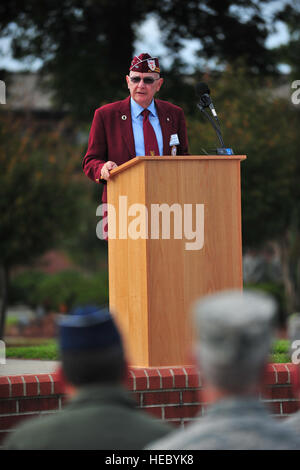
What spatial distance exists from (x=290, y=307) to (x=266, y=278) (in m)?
8.41

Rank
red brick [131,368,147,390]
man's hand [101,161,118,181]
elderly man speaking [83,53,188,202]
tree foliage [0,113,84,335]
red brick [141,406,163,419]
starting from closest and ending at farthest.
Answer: red brick [131,368,147,390] < red brick [141,406,163,419] < man's hand [101,161,118,181] < elderly man speaking [83,53,188,202] < tree foliage [0,113,84,335]

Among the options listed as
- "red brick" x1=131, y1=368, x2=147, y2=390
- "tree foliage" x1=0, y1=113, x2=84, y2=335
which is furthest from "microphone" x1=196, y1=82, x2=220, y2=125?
"tree foliage" x1=0, y1=113, x2=84, y2=335

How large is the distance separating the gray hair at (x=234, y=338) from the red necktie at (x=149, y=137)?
13.1ft

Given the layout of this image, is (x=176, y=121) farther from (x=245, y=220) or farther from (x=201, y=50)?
(x=201, y=50)

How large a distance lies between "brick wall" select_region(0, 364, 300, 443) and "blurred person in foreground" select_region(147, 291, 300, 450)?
116 inches

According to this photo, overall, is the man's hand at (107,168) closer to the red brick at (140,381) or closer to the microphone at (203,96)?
the microphone at (203,96)

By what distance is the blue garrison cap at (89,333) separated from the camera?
2.46 m

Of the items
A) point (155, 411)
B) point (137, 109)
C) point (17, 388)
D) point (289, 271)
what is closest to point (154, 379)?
point (155, 411)

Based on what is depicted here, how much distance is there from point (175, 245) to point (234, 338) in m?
3.28

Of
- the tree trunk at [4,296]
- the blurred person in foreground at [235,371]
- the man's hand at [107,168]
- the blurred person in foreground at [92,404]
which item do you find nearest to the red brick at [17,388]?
the man's hand at [107,168]

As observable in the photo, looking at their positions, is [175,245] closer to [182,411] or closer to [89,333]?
[182,411]

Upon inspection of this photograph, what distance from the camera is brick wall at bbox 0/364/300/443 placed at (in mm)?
5105

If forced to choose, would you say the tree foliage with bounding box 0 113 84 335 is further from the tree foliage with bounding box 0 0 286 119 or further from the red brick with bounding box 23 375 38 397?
the red brick with bounding box 23 375 38 397

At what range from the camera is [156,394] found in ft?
17.4
